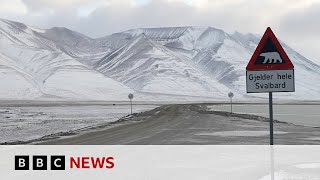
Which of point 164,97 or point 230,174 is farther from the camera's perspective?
point 164,97

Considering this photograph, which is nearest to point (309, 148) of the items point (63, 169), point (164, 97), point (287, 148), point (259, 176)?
point (287, 148)

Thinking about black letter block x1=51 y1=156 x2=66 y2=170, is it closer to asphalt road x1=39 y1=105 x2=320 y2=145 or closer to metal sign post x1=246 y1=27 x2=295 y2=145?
asphalt road x1=39 y1=105 x2=320 y2=145

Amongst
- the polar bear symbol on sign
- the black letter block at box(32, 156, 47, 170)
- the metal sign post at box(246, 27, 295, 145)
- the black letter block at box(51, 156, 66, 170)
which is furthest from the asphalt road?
the polar bear symbol on sign

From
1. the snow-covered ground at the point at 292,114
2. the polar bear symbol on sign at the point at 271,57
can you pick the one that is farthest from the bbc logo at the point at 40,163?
the snow-covered ground at the point at 292,114

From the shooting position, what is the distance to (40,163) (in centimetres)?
1227

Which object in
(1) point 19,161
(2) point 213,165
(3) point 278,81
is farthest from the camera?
(1) point 19,161

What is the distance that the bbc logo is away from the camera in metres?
11.4

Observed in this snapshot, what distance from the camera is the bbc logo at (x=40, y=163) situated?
37.4ft

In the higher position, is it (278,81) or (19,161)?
(278,81)

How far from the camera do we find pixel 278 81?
304 inches

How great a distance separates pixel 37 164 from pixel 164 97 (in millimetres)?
185461

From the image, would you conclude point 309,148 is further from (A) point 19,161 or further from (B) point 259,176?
(A) point 19,161

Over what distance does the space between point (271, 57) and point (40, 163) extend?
22.6 ft

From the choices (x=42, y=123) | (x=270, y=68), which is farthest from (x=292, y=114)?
(x=270, y=68)
